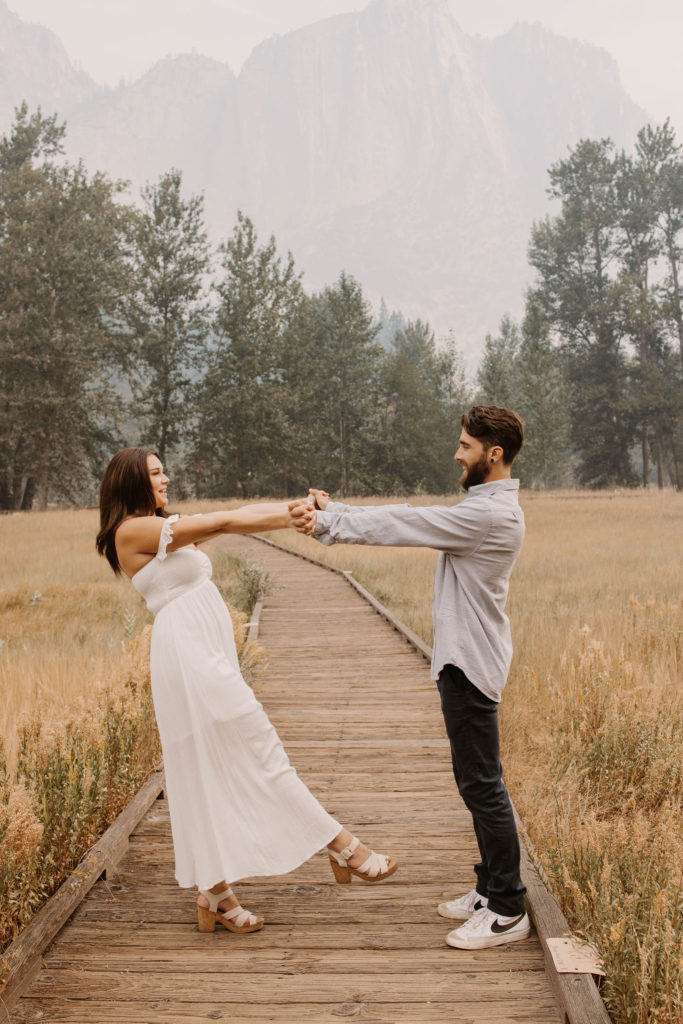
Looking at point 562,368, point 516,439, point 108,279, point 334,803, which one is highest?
point 108,279

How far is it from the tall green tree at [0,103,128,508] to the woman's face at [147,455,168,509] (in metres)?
33.7

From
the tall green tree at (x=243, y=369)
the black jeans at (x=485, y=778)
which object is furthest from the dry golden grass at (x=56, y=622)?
the tall green tree at (x=243, y=369)

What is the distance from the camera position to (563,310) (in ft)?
173

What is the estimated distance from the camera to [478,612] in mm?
3432

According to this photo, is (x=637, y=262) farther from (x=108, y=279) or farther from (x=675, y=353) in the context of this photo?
(x=108, y=279)

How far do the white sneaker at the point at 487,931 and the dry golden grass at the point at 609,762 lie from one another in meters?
0.23

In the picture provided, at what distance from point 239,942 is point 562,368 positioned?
50146 mm

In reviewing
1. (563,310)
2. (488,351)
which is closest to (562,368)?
(563,310)

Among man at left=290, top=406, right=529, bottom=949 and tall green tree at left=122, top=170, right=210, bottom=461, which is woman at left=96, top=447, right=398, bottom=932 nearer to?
man at left=290, top=406, right=529, bottom=949

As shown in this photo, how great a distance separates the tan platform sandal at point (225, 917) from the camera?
3627mm

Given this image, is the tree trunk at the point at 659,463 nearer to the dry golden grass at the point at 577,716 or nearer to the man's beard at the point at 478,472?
the dry golden grass at the point at 577,716

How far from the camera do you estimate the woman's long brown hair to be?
3.69 metres

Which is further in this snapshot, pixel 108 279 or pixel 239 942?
pixel 108 279

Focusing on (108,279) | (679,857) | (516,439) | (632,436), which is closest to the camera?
(516,439)
